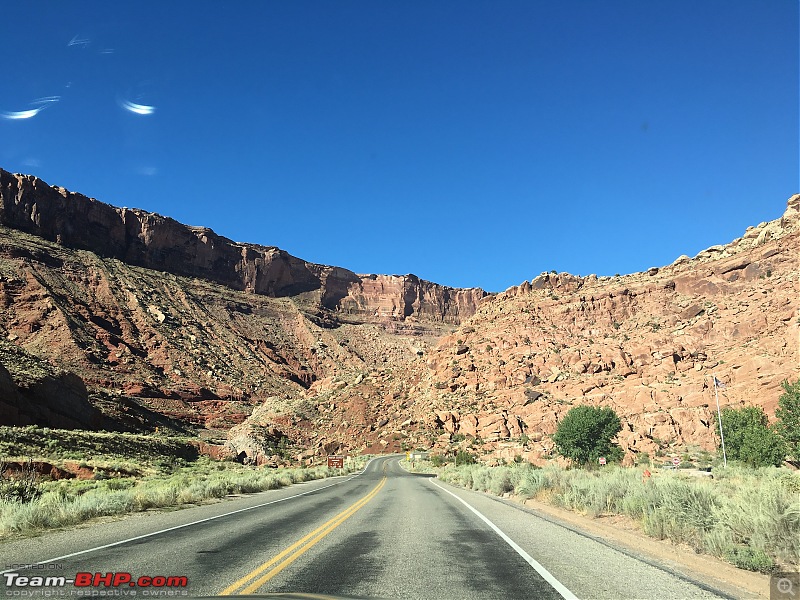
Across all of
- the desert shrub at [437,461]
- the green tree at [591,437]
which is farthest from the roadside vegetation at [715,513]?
the desert shrub at [437,461]

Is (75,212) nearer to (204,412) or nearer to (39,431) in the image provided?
(204,412)

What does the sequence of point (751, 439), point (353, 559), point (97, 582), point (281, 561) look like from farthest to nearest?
point (751, 439)
point (353, 559)
point (281, 561)
point (97, 582)

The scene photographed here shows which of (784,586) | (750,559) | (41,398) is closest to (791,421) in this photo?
(750,559)

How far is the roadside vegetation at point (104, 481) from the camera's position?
1266cm

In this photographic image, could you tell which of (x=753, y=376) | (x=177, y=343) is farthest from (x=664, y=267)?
(x=177, y=343)

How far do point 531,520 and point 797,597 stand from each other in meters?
7.41

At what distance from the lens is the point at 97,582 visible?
655 cm

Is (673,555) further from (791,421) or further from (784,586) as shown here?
(791,421)

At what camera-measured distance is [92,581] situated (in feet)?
21.7

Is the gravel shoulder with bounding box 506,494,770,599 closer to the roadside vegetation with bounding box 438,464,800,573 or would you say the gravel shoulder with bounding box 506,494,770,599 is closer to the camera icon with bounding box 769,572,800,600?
the camera icon with bounding box 769,572,800,600

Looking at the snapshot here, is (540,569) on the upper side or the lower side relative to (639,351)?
lower

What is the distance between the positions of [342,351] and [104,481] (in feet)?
345

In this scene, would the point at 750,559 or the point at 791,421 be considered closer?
the point at 750,559

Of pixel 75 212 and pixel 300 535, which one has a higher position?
pixel 75 212
